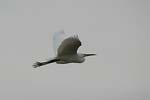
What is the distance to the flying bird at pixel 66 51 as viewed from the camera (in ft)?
18.6

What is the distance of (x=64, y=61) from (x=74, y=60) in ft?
0.57

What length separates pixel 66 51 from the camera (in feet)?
19.7

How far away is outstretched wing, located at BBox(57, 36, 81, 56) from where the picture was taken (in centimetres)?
557

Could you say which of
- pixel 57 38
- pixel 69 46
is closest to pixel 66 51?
pixel 69 46

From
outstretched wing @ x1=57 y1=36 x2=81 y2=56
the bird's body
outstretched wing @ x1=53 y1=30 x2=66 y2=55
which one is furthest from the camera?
outstretched wing @ x1=53 y1=30 x2=66 y2=55

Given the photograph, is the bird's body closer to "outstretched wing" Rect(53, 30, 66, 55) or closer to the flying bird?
the flying bird

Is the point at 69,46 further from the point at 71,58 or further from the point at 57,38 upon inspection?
the point at 57,38

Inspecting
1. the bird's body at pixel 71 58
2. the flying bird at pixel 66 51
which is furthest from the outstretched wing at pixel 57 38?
the bird's body at pixel 71 58

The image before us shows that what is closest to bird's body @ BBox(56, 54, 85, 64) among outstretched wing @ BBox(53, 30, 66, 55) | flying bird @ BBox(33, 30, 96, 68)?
flying bird @ BBox(33, 30, 96, 68)

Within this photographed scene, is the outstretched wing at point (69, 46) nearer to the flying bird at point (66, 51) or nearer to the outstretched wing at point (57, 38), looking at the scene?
the flying bird at point (66, 51)

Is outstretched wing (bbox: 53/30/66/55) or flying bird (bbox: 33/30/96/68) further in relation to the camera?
outstretched wing (bbox: 53/30/66/55)

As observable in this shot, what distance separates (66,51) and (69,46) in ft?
0.74

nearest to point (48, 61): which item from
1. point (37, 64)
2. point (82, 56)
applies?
point (37, 64)

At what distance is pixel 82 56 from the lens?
6.48m
